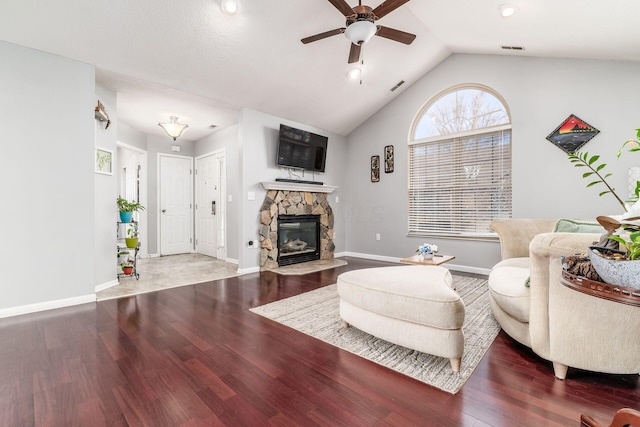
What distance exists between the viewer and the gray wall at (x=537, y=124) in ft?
10.9

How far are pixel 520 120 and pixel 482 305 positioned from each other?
274 cm

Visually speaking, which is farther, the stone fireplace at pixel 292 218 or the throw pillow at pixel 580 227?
the stone fireplace at pixel 292 218

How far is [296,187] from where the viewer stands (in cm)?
494

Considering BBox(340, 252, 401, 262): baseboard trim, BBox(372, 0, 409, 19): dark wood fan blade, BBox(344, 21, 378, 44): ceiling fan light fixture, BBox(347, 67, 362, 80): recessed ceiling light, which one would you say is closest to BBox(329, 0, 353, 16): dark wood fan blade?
BBox(344, 21, 378, 44): ceiling fan light fixture

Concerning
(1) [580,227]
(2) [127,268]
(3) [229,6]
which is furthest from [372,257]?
(3) [229,6]

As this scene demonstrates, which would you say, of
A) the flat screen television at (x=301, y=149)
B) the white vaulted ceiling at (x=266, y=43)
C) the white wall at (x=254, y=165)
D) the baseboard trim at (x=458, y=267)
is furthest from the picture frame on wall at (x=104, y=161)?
the baseboard trim at (x=458, y=267)

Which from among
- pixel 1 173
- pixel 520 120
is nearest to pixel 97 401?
pixel 1 173

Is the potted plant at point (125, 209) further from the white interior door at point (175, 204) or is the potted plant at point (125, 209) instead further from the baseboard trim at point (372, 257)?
the baseboard trim at point (372, 257)

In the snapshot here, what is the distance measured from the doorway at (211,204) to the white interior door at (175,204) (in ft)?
0.65

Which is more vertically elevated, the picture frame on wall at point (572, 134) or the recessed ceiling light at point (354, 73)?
the recessed ceiling light at point (354, 73)

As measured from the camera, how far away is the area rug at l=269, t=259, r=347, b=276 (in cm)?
436

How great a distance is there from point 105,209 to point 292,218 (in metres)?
2.64

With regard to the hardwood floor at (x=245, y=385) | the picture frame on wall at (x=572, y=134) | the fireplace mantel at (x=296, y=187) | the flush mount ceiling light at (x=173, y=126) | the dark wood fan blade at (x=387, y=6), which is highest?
the dark wood fan blade at (x=387, y=6)

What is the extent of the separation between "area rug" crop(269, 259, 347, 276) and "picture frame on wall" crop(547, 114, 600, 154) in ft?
11.5
